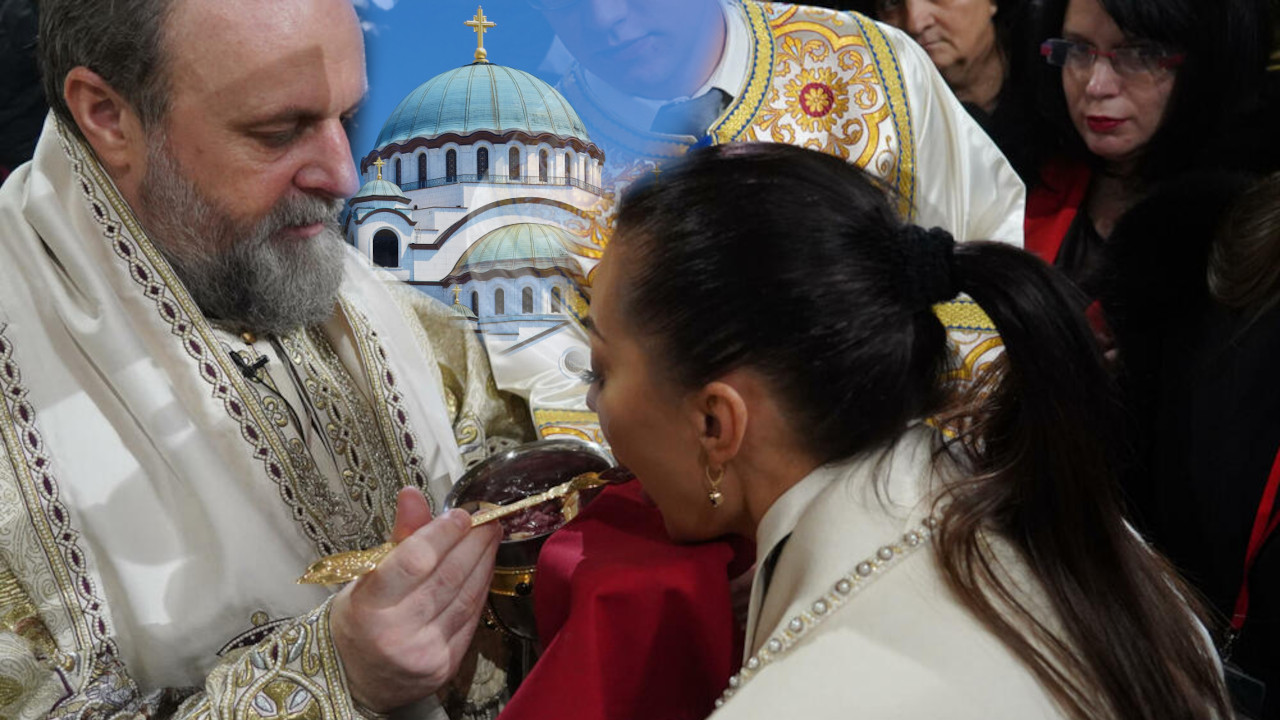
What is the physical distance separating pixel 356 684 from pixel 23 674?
1.25 feet

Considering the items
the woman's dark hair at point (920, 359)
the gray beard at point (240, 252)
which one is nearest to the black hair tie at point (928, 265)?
the woman's dark hair at point (920, 359)

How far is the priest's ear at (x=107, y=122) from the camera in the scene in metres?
1.61

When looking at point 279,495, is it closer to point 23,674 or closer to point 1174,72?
point 23,674

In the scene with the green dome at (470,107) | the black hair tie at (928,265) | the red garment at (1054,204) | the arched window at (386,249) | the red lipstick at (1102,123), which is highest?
the green dome at (470,107)

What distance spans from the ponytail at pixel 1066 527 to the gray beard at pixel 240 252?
976 millimetres

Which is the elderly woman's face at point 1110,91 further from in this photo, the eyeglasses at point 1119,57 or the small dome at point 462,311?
the small dome at point 462,311

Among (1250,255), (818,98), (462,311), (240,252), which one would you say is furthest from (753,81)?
(240,252)

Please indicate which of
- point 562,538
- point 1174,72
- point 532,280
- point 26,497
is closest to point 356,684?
point 562,538

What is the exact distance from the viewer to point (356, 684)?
1.42 meters

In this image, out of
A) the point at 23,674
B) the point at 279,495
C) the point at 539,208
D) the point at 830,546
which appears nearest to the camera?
the point at 830,546

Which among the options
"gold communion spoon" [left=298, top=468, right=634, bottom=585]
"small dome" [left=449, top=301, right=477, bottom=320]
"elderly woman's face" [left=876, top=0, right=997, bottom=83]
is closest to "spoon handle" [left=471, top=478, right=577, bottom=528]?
"gold communion spoon" [left=298, top=468, right=634, bottom=585]

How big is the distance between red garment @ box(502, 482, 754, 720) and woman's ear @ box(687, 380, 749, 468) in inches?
5.5

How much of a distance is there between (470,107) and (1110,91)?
1.28 metres

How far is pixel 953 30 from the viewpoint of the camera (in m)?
2.81
